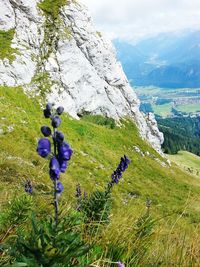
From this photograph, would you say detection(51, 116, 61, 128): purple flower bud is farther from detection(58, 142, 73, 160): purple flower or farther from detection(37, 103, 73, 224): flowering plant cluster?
detection(58, 142, 73, 160): purple flower

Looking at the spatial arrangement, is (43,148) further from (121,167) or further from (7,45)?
(7,45)

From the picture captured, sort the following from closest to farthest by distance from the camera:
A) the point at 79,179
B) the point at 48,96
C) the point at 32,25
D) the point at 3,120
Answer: the point at 79,179 → the point at 3,120 → the point at 48,96 → the point at 32,25

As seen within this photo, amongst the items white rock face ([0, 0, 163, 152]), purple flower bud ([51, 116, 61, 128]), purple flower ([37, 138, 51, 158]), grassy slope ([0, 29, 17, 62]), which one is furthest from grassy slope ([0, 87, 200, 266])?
purple flower bud ([51, 116, 61, 128])

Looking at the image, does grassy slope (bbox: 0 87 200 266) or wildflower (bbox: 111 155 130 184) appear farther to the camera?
grassy slope (bbox: 0 87 200 266)

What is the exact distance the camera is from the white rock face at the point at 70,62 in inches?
1526

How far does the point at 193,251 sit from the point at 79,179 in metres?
22.5

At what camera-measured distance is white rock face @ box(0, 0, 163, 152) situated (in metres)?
38.8

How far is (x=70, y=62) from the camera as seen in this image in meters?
43.0

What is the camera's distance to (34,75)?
125 ft

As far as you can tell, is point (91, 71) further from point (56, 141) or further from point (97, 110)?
point (56, 141)

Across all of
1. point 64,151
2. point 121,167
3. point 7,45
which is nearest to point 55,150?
point 64,151

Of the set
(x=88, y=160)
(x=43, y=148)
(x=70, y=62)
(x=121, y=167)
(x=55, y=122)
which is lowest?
(x=88, y=160)

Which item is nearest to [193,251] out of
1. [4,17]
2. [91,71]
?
[4,17]

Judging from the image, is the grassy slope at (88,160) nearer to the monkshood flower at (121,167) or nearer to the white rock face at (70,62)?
the white rock face at (70,62)
